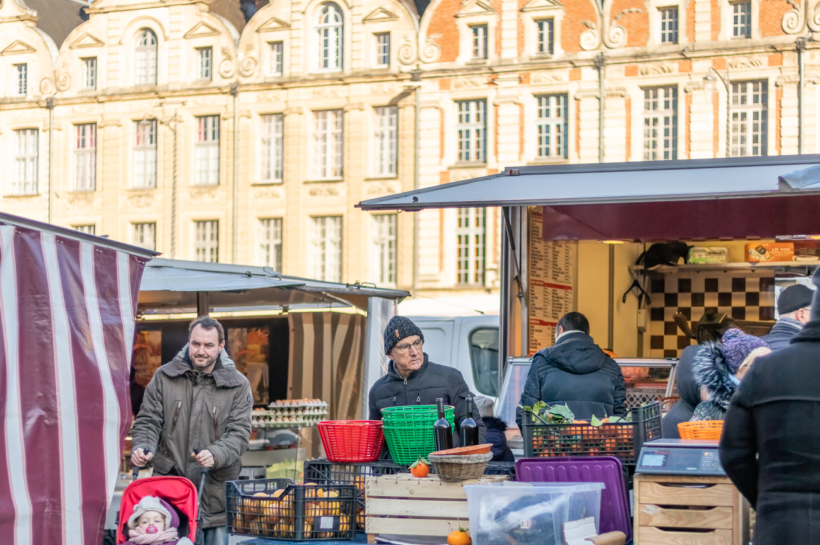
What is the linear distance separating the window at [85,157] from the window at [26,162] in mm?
1633

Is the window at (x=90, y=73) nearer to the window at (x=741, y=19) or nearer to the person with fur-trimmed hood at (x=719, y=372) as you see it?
the window at (x=741, y=19)

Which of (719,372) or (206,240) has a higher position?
(206,240)

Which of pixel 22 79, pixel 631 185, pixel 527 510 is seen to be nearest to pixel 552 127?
pixel 22 79

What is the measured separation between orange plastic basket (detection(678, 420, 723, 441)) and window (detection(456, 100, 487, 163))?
27.3 meters

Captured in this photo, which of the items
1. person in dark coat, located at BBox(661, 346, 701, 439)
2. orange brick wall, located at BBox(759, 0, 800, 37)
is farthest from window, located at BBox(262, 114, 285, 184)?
person in dark coat, located at BBox(661, 346, 701, 439)

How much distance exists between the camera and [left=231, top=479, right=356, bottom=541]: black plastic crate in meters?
4.89

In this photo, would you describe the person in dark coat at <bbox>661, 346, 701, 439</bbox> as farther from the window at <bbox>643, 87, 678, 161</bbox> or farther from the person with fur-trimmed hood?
the window at <bbox>643, 87, 678, 161</bbox>

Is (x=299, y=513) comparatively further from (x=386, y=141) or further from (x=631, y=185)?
(x=386, y=141)

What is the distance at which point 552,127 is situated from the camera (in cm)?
3153

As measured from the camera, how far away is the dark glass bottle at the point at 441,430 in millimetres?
5113

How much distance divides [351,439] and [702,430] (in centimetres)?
158

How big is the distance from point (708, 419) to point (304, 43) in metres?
30.7

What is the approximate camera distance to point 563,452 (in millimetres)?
4953

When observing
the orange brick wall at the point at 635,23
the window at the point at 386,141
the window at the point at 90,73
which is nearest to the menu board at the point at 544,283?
the orange brick wall at the point at 635,23
